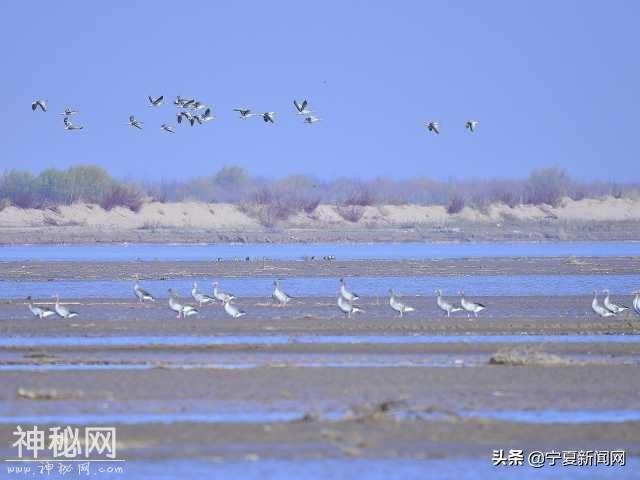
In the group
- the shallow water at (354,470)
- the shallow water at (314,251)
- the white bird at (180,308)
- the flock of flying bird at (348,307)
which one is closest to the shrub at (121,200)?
the shallow water at (314,251)

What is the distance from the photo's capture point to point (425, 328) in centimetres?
2408

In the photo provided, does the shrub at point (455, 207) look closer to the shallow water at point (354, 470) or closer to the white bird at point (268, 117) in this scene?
the white bird at point (268, 117)

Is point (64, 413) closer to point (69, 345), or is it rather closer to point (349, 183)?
point (69, 345)

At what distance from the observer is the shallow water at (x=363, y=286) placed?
3127cm

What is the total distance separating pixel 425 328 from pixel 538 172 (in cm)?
9388

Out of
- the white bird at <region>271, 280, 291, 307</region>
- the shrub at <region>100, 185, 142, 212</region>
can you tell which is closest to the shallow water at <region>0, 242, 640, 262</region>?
the shrub at <region>100, 185, 142, 212</region>

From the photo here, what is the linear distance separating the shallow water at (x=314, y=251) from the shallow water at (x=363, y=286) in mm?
9072

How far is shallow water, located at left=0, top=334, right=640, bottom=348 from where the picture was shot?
21734 mm

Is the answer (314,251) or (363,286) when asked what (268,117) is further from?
(314,251)

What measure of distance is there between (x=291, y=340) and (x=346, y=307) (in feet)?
11.5

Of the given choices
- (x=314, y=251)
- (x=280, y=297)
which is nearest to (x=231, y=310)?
(x=280, y=297)

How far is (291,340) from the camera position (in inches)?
870

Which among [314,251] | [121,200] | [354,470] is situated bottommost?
[314,251]

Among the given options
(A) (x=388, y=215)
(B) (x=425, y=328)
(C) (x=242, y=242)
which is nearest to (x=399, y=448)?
(B) (x=425, y=328)
